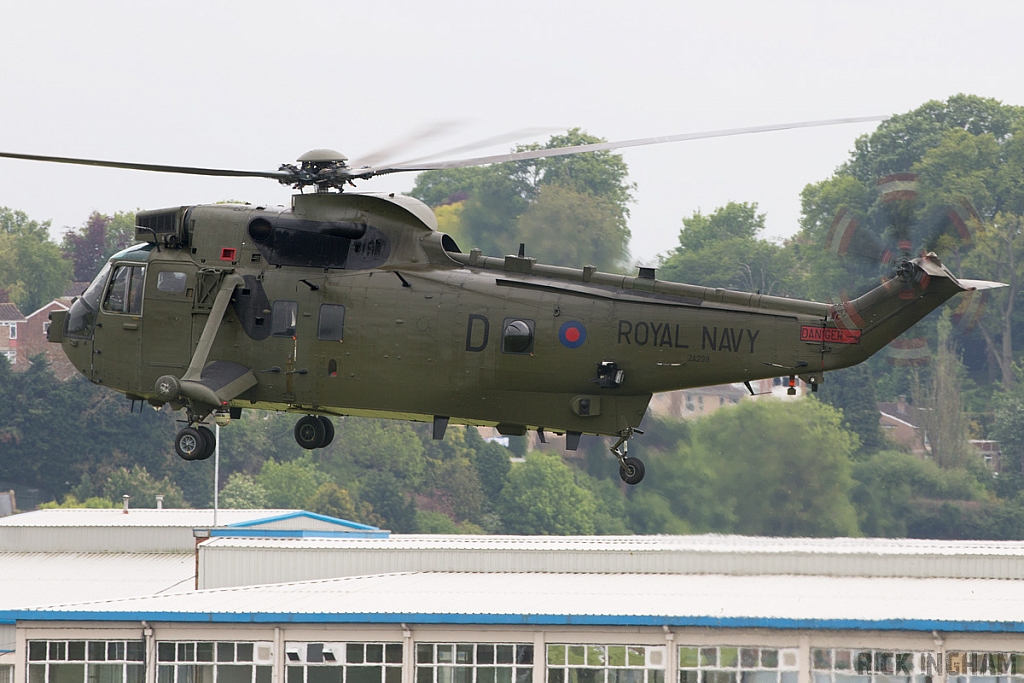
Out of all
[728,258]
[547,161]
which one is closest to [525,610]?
[728,258]

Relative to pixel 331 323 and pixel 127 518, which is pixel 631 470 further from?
pixel 127 518

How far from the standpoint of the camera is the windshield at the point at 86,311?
101 ft

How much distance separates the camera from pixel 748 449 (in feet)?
221

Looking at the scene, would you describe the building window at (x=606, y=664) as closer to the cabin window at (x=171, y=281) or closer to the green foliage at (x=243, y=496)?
the cabin window at (x=171, y=281)

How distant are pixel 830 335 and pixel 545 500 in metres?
71.4

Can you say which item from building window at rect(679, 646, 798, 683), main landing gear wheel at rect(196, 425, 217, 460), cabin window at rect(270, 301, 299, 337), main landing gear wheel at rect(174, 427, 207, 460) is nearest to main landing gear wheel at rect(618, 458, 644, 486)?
cabin window at rect(270, 301, 299, 337)

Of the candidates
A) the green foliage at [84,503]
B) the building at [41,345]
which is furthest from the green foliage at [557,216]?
the building at [41,345]

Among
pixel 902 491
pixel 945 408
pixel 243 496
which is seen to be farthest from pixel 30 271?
pixel 902 491

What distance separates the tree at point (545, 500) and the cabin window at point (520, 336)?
2419 inches

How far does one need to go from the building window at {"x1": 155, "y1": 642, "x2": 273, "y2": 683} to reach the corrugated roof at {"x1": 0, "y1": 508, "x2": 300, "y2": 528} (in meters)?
26.9

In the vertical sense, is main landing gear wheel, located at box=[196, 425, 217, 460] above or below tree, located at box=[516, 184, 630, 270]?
below

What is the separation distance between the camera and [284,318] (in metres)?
29.1

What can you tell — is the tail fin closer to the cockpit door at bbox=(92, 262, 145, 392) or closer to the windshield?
the cockpit door at bbox=(92, 262, 145, 392)

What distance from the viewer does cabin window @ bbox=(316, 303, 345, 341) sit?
28828 millimetres
